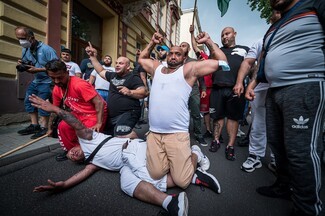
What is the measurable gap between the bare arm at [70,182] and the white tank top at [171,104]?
902 mm

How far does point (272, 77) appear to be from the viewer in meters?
1.64

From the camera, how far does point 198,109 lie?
370cm

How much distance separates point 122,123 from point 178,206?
5.54 ft

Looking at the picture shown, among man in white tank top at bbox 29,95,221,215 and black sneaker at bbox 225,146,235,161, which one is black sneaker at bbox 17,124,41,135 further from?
black sneaker at bbox 225,146,235,161

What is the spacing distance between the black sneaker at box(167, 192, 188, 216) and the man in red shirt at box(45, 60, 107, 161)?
1534 mm

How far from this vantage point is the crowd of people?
139 cm

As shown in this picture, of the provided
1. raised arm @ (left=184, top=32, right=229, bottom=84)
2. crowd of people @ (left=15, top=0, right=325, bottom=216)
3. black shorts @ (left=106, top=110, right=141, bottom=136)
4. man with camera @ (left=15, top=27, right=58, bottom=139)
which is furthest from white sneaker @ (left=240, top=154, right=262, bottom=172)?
man with camera @ (left=15, top=27, right=58, bottom=139)

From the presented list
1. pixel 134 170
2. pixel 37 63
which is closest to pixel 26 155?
pixel 134 170

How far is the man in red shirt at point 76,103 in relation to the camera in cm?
258

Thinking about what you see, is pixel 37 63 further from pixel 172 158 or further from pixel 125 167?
pixel 172 158

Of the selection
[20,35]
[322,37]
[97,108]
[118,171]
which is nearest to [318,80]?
[322,37]

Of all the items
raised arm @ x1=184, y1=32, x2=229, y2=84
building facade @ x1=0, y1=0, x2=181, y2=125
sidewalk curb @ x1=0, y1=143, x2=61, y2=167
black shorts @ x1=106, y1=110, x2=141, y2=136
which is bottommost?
sidewalk curb @ x1=0, y1=143, x2=61, y2=167

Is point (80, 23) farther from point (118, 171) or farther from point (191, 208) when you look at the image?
point (191, 208)

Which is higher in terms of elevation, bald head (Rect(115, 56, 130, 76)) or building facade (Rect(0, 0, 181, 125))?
building facade (Rect(0, 0, 181, 125))
